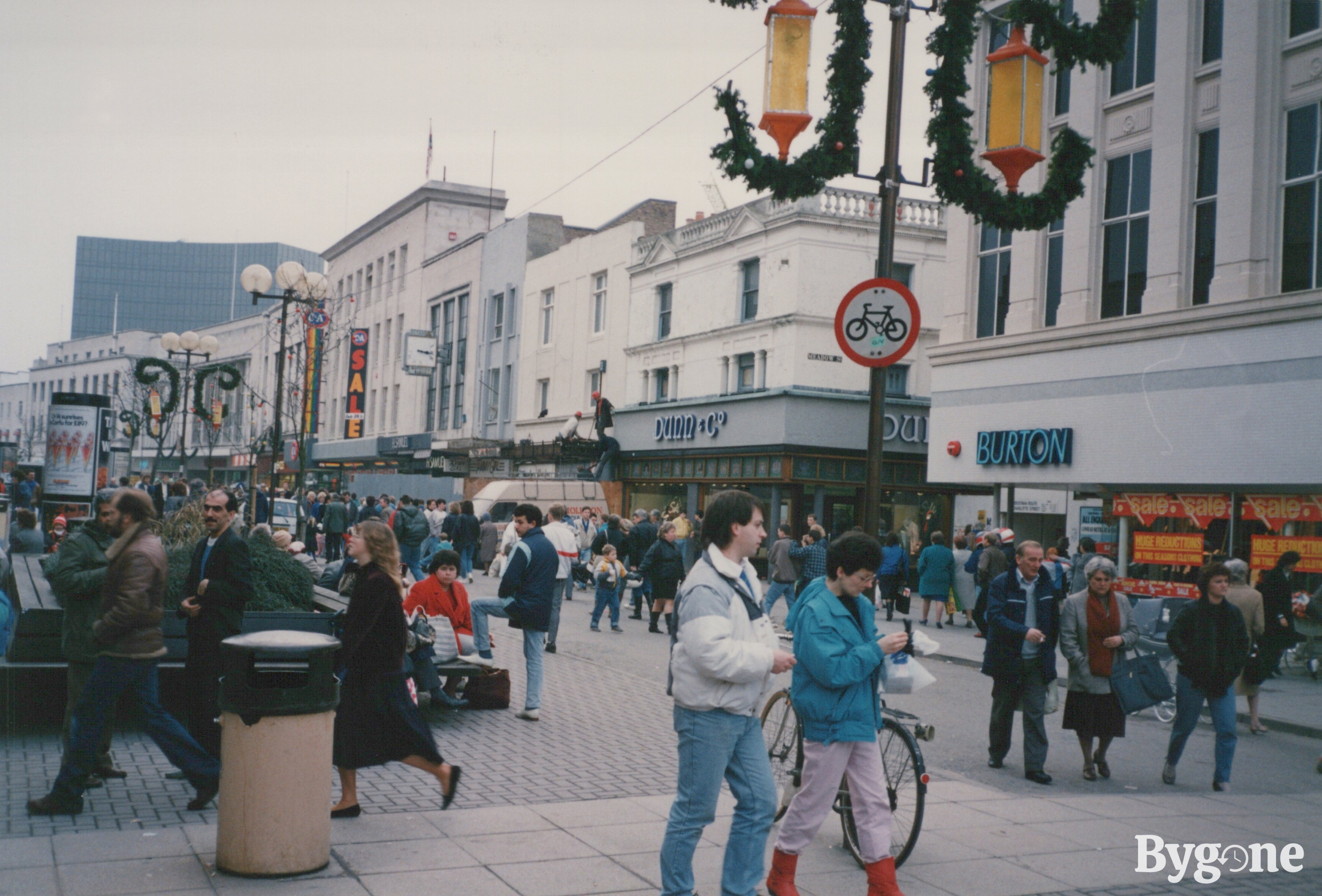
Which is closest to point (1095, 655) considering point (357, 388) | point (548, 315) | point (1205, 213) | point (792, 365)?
point (1205, 213)

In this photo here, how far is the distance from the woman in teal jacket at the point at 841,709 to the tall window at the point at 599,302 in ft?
116

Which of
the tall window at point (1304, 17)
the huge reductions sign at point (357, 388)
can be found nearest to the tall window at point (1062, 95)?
the tall window at point (1304, 17)

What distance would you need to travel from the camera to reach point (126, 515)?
6.69 m

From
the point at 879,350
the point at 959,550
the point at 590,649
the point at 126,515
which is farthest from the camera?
the point at 959,550

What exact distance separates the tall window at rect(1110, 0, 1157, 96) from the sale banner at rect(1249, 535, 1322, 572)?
27.4 feet

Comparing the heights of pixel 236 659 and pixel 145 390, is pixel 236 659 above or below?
below

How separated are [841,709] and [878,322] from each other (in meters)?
3.34

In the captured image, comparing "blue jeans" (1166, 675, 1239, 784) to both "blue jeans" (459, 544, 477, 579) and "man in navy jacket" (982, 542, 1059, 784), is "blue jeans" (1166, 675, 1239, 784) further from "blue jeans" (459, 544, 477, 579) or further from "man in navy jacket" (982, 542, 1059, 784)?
"blue jeans" (459, 544, 477, 579)

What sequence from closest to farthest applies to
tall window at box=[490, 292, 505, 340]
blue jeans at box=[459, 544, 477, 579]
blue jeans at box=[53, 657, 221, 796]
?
blue jeans at box=[53, 657, 221, 796] < blue jeans at box=[459, 544, 477, 579] < tall window at box=[490, 292, 505, 340]

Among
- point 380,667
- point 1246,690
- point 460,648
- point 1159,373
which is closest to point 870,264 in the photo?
point 1159,373

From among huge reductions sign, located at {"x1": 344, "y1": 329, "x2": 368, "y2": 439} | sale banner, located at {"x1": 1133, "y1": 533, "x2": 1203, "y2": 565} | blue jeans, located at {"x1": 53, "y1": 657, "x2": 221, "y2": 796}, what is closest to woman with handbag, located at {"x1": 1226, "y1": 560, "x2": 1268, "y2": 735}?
sale banner, located at {"x1": 1133, "y1": 533, "x2": 1203, "y2": 565}

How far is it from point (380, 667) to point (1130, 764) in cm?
669

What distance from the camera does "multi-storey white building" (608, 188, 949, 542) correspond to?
31.3 metres

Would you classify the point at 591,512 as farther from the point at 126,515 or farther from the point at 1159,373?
the point at 126,515
